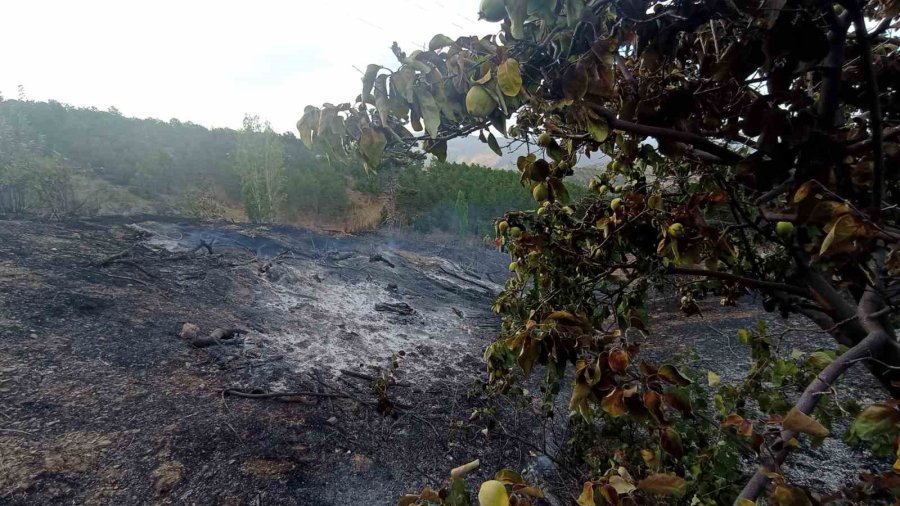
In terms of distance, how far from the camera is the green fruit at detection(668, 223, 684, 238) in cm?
103

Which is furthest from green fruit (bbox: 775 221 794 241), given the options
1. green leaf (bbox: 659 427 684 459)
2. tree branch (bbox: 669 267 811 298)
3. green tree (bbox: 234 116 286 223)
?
green tree (bbox: 234 116 286 223)

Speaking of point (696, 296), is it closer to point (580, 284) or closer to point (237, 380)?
point (580, 284)

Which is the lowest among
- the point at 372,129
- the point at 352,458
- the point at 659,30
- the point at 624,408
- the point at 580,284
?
the point at 352,458

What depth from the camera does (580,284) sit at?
1.50 metres

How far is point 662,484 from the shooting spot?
73cm

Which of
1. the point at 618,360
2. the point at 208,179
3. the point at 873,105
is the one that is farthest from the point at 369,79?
the point at 208,179

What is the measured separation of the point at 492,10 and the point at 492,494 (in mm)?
873

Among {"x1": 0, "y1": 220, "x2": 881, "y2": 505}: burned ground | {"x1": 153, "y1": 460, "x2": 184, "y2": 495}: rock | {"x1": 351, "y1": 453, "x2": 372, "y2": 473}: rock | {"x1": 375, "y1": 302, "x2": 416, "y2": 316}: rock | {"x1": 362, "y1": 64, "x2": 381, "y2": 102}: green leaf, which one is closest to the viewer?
{"x1": 362, "y1": 64, "x2": 381, "y2": 102}: green leaf

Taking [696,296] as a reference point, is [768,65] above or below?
above

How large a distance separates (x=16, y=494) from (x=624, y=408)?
3.10 m

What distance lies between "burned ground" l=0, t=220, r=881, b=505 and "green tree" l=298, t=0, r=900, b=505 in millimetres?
455

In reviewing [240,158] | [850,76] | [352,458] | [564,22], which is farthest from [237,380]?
[240,158]

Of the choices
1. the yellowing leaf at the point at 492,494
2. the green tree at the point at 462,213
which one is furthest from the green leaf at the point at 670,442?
the green tree at the point at 462,213

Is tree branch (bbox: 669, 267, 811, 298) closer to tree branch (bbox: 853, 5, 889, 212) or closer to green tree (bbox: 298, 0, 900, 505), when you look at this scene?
green tree (bbox: 298, 0, 900, 505)
